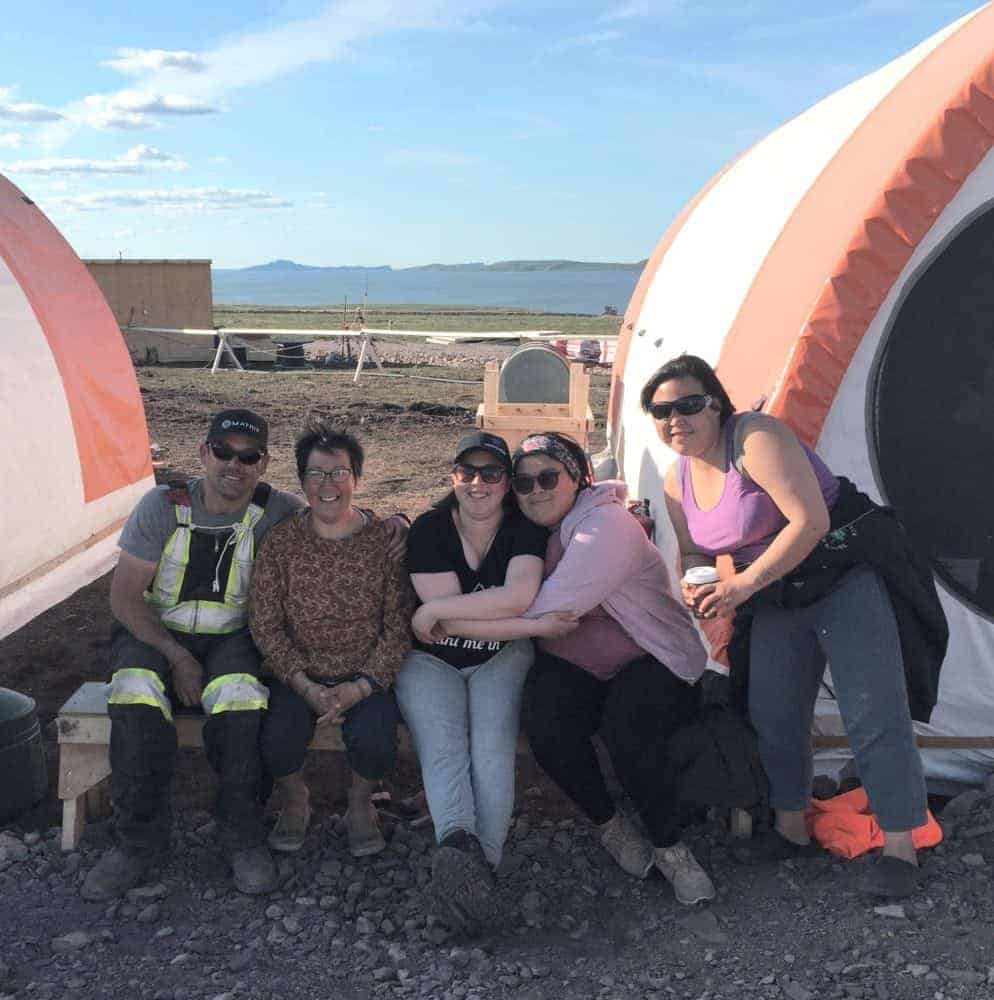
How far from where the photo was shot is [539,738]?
3.41 meters

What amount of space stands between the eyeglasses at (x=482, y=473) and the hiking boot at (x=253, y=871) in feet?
4.09

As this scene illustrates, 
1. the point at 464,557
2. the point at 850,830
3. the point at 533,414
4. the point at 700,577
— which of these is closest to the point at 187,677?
the point at 464,557

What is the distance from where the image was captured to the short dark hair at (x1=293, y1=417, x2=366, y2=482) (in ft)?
11.7

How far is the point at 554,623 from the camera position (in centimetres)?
347

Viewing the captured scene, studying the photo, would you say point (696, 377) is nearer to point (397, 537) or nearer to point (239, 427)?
point (397, 537)

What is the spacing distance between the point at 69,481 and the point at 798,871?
4646 millimetres

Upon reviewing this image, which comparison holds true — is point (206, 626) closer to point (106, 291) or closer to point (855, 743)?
point (855, 743)

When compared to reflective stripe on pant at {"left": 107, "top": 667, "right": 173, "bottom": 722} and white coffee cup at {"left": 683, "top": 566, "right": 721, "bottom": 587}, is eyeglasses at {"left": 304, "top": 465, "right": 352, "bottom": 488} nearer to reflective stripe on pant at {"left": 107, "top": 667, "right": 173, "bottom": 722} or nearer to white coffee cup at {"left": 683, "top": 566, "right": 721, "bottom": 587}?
reflective stripe on pant at {"left": 107, "top": 667, "right": 173, "bottom": 722}

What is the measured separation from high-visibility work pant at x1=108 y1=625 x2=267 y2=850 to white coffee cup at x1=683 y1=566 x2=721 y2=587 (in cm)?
129

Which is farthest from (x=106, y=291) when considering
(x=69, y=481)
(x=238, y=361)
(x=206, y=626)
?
(x=206, y=626)

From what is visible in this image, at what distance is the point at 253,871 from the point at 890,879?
1783mm

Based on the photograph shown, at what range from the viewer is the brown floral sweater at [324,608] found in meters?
3.56

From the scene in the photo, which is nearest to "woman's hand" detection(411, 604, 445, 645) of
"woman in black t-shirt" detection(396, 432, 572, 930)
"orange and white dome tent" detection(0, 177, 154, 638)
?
"woman in black t-shirt" detection(396, 432, 572, 930)

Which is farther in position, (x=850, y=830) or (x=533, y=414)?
(x=533, y=414)
